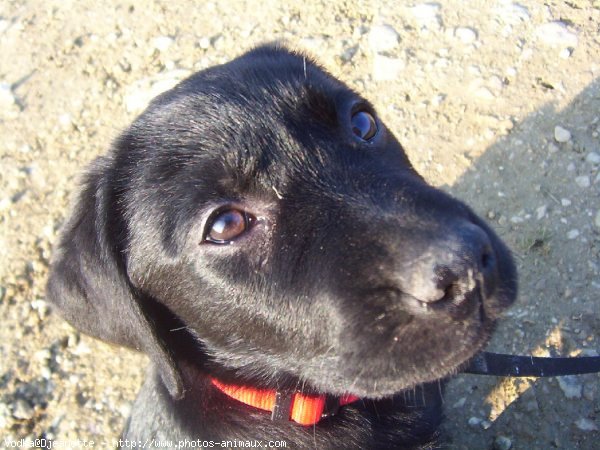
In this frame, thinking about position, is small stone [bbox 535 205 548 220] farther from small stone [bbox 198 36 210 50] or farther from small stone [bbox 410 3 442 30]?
small stone [bbox 198 36 210 50]

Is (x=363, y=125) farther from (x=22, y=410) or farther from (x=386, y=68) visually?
(x=22, y=410)

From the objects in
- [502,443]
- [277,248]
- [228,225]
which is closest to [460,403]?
[502,443]

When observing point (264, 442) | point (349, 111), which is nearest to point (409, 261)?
point (349, 111)

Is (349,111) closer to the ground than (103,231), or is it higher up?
higher up

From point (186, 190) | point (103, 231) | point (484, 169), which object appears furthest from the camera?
point (484, 169)

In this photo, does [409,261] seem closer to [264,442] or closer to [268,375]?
[268,375]

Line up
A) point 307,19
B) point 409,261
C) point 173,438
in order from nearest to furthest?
point 409,261 → point 173,438 → point 307,19

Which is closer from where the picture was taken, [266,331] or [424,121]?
[266,331]
